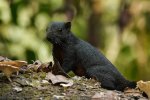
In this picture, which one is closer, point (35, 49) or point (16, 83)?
point (16, 83)

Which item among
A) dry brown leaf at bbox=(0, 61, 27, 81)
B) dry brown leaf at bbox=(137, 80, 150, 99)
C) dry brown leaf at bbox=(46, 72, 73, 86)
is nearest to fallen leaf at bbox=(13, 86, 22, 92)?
dry brown leaf at bbox=(0, 61, 27, 81)

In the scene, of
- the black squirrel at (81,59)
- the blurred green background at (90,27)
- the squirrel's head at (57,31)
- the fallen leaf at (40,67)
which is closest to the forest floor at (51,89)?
the fallen leaf at (40,67)

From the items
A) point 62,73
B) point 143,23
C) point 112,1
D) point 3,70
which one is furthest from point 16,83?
point 112,1

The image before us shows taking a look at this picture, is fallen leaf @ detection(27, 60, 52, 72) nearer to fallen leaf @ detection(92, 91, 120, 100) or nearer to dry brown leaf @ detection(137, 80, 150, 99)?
fallen leaf @ detection(92, 91, 120, 100)

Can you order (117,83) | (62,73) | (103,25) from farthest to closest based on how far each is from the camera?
(103,25), (117,83), (62,73)

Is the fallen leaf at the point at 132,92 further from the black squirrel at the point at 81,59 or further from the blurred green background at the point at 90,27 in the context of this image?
the blurred green background at the point at 90,27

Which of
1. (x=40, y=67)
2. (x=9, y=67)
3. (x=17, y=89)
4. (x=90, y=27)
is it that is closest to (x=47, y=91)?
(x=17, y=89)

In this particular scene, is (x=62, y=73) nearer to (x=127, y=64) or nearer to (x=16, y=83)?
(x=16, y=83)

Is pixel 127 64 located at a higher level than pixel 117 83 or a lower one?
higher
